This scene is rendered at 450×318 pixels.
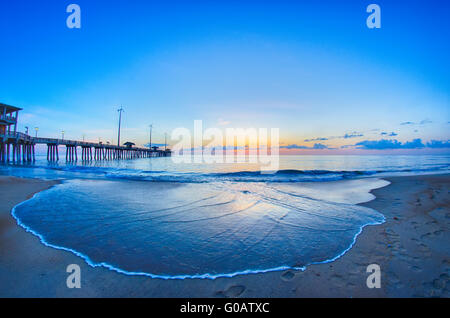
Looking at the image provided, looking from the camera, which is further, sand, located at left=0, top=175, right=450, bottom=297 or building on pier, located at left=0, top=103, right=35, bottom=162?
building on pier, located at left=0, top=103, right=35, bottom=162

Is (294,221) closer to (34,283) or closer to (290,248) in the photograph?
(290,248)

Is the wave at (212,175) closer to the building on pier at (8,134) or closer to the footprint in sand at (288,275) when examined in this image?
the footprint in sand at (288,275)

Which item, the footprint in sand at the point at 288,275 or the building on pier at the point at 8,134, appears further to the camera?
the building on pier at the point at 8,134

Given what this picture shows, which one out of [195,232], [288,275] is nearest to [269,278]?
[288,275]

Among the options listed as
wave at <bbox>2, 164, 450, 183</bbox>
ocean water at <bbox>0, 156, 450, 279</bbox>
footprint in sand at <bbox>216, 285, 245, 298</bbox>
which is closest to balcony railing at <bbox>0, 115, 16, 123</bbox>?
wave at <bbox>2, 164, 450, 183</bbox>

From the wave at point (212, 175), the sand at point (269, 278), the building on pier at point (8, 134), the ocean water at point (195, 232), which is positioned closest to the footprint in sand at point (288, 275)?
the sand at point (269, 278)

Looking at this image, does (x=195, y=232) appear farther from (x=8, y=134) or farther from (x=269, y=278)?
(x=8, y=134)

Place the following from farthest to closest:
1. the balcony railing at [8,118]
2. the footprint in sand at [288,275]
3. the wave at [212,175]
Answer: the balcony railing at [8,118], the wave at [212,175], the footprint in sand at [288,275]

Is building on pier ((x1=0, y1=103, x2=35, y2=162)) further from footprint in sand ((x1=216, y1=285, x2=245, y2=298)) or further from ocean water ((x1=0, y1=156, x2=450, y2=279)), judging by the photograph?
footprint in sand ((x1=216, y1=285, x2=245, y2=298))
